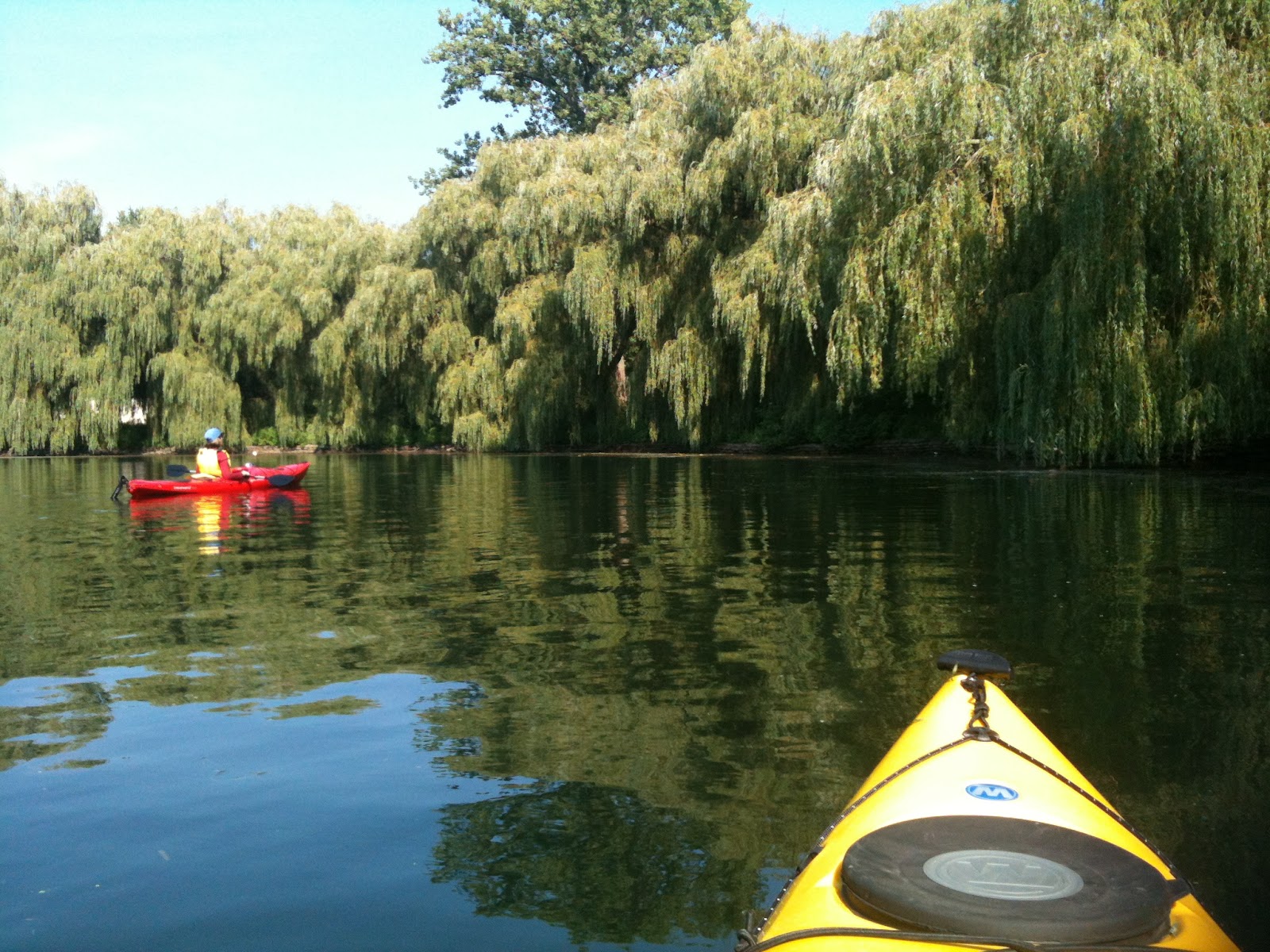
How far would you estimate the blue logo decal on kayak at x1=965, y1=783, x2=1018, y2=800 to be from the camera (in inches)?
116

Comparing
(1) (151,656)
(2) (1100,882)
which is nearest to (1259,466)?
(1) (151,656)

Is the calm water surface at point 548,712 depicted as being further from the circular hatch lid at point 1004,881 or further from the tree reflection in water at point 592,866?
the circular hatch lid at point 1004,881

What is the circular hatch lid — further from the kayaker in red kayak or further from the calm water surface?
the kayaker in red kayak

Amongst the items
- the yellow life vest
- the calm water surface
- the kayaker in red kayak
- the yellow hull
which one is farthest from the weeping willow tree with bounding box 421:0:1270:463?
the yellow hull

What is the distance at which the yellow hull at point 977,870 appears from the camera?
2262mm

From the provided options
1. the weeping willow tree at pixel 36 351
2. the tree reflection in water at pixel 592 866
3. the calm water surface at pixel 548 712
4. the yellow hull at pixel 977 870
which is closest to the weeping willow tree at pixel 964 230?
the calm water surface at pixel 548 712

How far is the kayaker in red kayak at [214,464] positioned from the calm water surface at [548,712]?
6.17 metres

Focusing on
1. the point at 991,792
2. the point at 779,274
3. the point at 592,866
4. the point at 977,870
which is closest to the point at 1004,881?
the point at 977,870

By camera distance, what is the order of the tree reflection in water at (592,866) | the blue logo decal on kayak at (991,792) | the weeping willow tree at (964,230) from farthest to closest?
the weeping willow tree at (964,230) → the tree reflection in water at (592,866) → the blue logo decal on kayak at (991,792)

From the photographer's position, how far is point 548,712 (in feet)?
17.4

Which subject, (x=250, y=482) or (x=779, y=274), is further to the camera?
(x=779, y=274)

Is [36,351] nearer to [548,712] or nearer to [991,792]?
[548,712]

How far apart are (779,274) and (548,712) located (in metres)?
15.0

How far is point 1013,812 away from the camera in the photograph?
288cm
